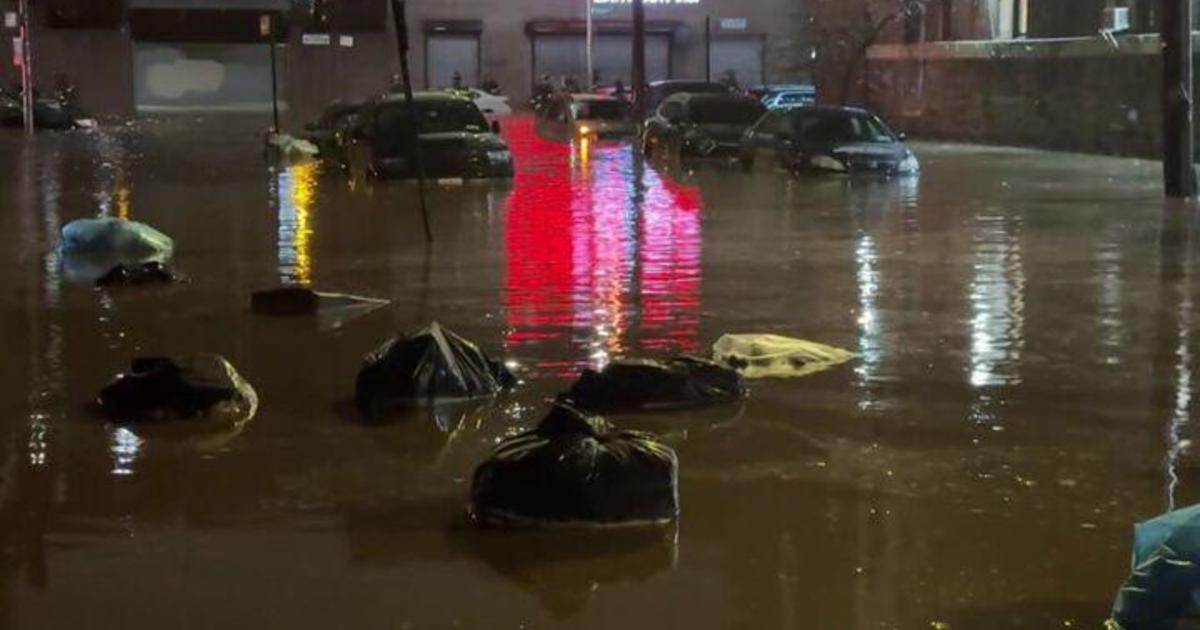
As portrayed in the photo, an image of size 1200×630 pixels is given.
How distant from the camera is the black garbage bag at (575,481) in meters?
6.34

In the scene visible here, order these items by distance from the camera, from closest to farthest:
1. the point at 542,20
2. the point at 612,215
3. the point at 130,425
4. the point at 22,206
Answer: the point at 130,425 → the point at 612,215 → the point at 22,206 → the point at 542,20

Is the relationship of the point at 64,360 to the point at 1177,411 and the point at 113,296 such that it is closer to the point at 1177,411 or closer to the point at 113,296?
the point at 113,296

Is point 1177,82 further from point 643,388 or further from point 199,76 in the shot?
point 199,76

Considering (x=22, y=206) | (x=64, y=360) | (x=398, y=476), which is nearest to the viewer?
(x=398, y=476)

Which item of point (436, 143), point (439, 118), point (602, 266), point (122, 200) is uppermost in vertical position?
point (439, 118)

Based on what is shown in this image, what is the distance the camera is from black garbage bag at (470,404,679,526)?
6.34 m

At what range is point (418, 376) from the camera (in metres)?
8.70

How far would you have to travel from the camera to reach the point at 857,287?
519 inches

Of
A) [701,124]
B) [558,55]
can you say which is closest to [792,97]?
[701,124]

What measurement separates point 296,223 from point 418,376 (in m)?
10.3

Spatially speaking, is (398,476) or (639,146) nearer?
(398,476)

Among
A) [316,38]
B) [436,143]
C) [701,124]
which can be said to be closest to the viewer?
[436,143]

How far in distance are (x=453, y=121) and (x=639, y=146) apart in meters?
11.0

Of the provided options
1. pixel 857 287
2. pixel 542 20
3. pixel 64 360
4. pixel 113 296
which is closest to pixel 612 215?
pixel 857 287
